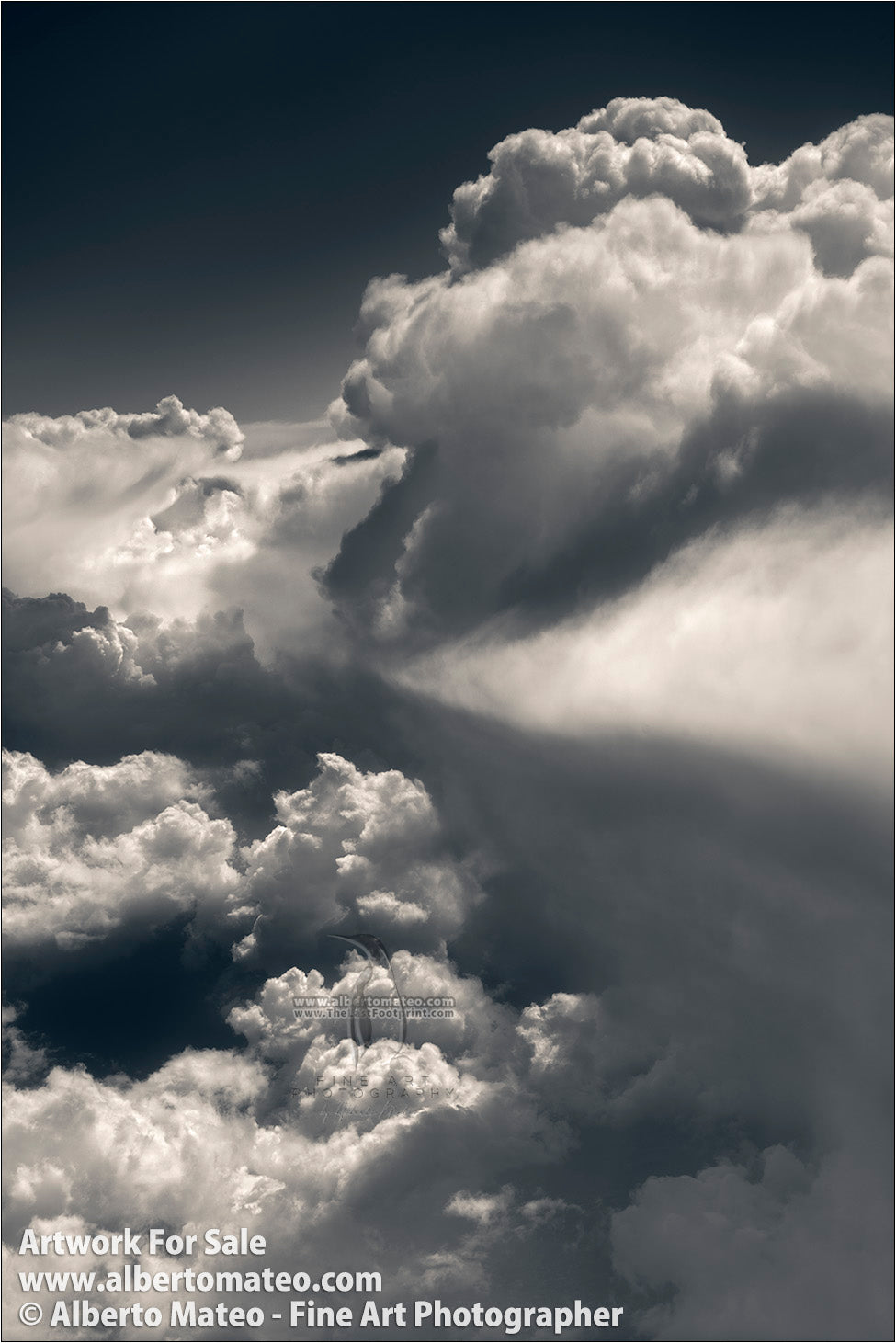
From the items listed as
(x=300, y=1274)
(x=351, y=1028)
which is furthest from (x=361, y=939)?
(x=300, y=1274)

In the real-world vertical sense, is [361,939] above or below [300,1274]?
above

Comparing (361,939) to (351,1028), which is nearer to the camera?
(351,1028)

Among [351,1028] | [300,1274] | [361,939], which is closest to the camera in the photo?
[300,1274]

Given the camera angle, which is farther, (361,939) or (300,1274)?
(361,939)

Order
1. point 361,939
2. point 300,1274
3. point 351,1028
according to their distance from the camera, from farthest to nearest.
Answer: point 361,939
point 351,1028
point 300,1274

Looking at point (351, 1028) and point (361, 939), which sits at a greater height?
point (361, 939)

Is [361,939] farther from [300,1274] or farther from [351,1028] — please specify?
[300,1274]

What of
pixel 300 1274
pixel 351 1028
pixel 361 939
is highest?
pixel 361 939
